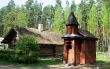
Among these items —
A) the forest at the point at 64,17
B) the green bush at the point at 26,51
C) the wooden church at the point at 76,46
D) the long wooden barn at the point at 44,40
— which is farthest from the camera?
the forest at the point at 64,17

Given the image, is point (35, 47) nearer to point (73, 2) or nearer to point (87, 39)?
point (87, 39)

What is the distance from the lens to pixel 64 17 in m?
82.0

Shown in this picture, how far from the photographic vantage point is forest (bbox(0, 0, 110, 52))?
242ft

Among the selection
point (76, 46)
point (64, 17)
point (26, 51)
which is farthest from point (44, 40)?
point (64, 17)

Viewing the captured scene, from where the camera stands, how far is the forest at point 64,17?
242ft

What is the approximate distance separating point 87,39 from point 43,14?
73.3 m

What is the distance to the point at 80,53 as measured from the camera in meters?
35.5

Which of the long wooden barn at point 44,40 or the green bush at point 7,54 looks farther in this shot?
the long wooden barn at point 44,40

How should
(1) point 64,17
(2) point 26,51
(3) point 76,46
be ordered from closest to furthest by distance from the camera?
(3) point 76,46 → (2) point 26,51 → (1) point 64,17

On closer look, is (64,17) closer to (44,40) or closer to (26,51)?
(44,40)

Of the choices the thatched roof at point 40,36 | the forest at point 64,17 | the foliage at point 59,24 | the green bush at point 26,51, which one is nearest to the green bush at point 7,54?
the green bush at point 26,51

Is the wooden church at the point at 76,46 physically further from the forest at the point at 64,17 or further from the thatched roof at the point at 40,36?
the forest at the point at 64,17

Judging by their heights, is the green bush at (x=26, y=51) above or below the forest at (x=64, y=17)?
below

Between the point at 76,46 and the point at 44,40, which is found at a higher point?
the point at 44,40
